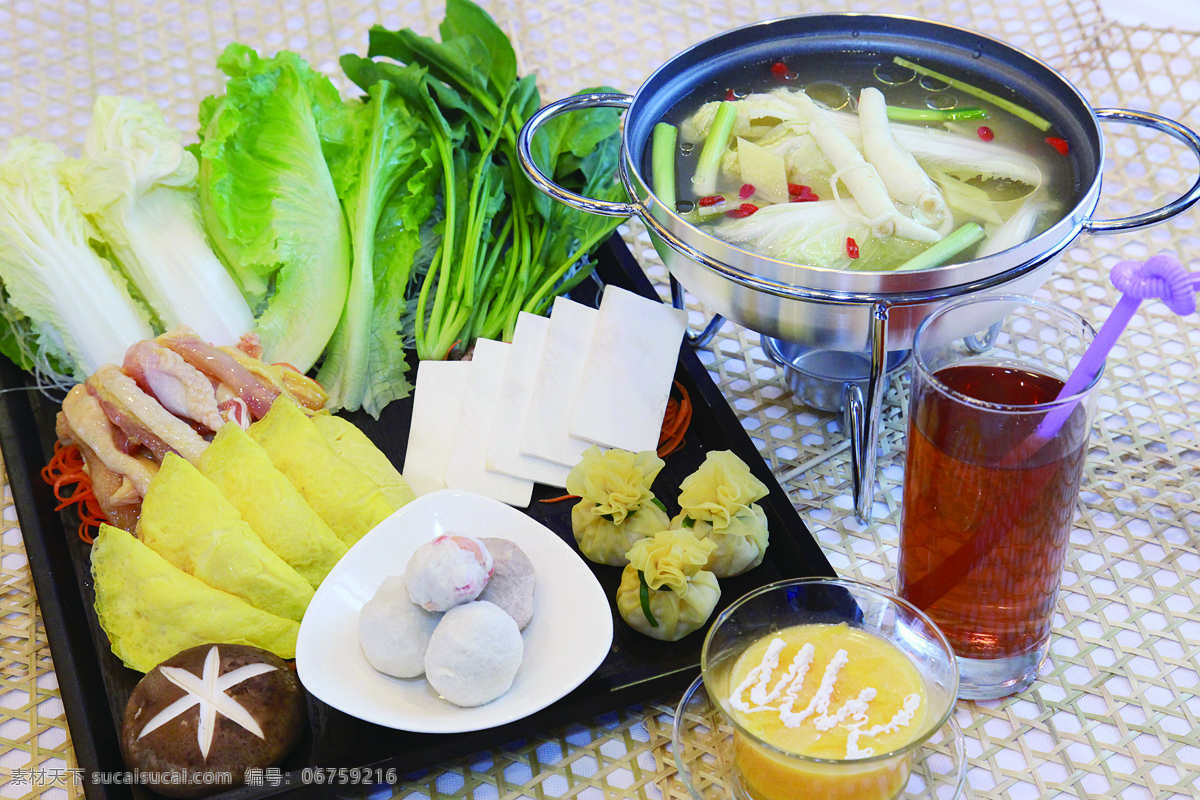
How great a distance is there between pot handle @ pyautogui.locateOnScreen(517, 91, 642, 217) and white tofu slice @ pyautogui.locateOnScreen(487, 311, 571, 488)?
0.30 m

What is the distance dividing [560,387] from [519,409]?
104 millimetres

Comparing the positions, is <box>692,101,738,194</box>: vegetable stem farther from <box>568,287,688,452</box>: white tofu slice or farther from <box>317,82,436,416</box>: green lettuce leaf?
<box>317,82,436,416</box>: green lettuce leaf

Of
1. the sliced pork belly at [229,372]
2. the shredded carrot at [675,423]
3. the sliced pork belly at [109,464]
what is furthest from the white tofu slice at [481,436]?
the sliced pork belly at [109,464]

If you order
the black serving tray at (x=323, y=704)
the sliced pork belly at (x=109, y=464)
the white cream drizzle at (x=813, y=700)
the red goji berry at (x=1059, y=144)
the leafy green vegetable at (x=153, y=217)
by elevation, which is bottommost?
the black serving tray at (x=323, y=704)

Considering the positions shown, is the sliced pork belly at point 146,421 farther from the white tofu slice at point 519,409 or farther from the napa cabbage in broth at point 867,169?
the napa cabbage in broth at point 867,169

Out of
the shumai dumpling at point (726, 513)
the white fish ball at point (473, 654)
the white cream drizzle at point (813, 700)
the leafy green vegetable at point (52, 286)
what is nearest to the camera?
the white cream drizzle at point (813, 700)

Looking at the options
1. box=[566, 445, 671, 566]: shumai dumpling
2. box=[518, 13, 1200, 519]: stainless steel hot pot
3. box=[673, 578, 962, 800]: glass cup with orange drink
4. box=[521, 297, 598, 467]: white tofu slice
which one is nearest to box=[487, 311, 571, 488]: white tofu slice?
box=[521, 297, 598, 467]: white tofu slice

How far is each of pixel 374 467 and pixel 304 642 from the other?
0.51m

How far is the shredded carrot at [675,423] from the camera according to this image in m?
2.53

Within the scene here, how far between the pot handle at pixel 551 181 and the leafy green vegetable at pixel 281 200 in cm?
64

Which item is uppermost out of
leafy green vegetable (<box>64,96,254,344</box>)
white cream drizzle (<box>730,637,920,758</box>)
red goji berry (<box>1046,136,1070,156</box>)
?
red goji berry (<box>1046,136,1070,156</box>)

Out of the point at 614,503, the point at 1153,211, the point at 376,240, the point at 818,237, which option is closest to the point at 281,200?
the point at 376,240

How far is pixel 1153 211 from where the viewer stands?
217 cm

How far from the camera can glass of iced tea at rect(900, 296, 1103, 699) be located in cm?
174
